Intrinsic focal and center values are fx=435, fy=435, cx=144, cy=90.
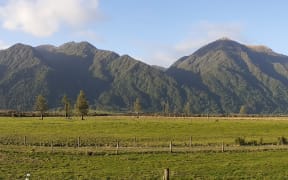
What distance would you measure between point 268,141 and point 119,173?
148 feet

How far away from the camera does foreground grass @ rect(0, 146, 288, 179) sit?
3350 centimetres

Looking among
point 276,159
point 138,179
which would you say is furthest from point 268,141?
point 138,179

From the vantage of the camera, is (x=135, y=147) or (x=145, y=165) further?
(x=135, y=147)

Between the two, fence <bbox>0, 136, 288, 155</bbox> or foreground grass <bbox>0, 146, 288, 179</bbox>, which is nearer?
foreground grass <bbox>0, 146, 288, 179</bbox>

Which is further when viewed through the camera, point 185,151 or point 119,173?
point 185,151

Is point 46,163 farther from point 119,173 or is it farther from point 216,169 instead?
point 216,169

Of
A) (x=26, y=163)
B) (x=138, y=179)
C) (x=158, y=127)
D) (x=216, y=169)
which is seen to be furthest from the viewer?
(x=158, y=127)

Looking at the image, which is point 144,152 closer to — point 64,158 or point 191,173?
point 64,158

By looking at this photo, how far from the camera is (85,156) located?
48.7m

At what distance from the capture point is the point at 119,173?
115ft

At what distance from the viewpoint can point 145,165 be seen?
4053cm

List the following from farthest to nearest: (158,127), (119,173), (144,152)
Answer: (158,127), (144,152), (119,173)

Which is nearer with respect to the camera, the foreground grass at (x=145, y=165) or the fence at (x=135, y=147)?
the foreground grass at (x=145, y=165)

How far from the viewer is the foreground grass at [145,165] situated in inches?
1319
